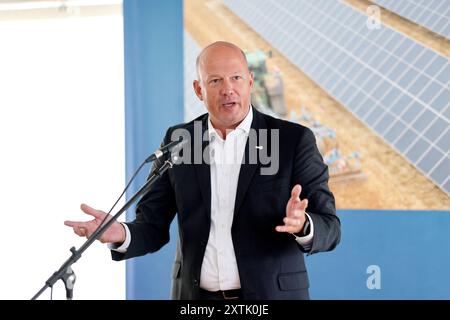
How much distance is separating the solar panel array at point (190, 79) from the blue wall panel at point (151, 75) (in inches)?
1.2

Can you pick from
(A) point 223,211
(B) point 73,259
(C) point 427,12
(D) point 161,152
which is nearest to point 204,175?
(A) point 223,211

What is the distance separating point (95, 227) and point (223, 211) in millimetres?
457

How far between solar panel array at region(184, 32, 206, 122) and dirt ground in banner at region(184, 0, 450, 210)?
4 centimetres

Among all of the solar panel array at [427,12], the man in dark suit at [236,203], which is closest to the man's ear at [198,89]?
the man in dark suit at [236,203]

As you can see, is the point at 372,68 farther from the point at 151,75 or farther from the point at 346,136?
the point at 151,75

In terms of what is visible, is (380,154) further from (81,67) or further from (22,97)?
(22,97)

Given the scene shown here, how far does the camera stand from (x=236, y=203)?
229 cm

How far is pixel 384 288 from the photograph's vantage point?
3631 millimetres

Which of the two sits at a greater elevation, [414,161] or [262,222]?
[414,161]

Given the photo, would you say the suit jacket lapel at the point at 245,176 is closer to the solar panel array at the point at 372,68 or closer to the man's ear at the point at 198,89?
the man's ear at the point at 198,89

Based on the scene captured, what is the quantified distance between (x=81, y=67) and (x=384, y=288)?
244 cm
